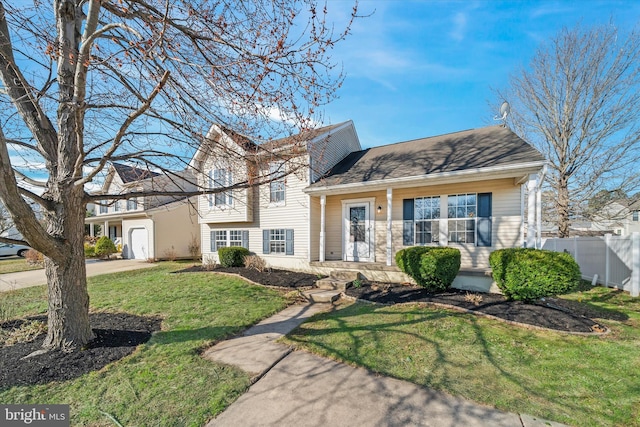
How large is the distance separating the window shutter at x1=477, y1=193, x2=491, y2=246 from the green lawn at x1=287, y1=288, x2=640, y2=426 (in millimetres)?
2935

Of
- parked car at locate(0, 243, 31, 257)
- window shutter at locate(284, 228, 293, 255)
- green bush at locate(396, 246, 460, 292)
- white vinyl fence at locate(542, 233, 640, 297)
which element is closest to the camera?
green bush at locate(396, 246, 460, 292)

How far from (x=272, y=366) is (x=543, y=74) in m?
17.1

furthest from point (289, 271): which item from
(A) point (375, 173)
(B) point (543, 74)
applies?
(B) point (543, 74)

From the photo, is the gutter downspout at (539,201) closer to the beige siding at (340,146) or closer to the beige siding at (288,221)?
the beige siding at (340,146)

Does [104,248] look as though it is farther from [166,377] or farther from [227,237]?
[166,377]

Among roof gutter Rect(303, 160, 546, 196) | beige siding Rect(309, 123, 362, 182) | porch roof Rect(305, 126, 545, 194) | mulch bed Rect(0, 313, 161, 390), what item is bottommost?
mulch bed Rect(0, 313, 161, 390)

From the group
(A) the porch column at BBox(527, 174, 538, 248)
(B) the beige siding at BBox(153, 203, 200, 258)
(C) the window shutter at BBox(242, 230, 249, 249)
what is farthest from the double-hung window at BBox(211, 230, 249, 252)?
(A) the porch column at BBox(527, 174, 538, 248)

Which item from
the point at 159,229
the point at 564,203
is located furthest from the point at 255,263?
the point at 564,203

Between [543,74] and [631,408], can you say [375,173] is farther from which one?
[543,74]

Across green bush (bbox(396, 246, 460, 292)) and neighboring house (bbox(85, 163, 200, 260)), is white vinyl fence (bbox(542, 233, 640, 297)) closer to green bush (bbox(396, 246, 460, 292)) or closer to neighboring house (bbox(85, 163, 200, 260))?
green bush (bbox(396, 246, 460, 292))

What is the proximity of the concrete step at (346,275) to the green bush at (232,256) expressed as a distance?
4.53 m

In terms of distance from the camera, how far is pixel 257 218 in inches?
468

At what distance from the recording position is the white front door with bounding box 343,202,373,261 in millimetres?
9820

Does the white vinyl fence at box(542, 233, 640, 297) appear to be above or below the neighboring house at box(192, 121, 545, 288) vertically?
below
